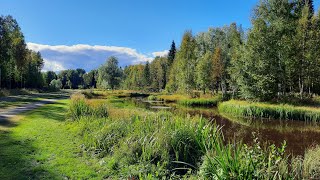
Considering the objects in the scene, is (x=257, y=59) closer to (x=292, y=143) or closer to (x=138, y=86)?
(x=292, y=143)

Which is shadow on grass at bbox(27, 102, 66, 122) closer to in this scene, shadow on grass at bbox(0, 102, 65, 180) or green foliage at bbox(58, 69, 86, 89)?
shadow on grass at bbox(0, 102, 65, 180)

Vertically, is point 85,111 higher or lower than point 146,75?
lower

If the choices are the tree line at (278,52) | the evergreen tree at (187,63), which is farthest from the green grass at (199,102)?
the evergreen tree at (187,63)

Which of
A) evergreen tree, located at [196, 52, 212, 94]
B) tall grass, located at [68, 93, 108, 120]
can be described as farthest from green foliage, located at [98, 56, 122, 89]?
tall grass, located at [68, 93, 108, 120]

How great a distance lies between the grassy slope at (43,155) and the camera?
7852 millimetres

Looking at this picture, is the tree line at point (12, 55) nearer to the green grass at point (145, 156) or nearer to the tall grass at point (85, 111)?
the tall grass at point (85, 111)

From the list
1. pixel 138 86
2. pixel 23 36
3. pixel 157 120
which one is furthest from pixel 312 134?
pixel 138 86

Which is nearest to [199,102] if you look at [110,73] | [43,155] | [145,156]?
[43,155]

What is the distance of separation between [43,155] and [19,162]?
3.23 feet

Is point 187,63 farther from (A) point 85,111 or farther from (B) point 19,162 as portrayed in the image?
(B) point 19,162

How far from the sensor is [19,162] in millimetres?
8695

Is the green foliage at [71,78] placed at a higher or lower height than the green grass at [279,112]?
higher

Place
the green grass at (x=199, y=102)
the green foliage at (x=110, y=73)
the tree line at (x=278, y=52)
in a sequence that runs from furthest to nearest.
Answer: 1. the green foliage at (x=110, y=73)
2. the green grass at (x=199, y=102)
3. the tree line at (x=278, y=52)

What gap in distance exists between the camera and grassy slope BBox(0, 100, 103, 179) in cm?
785
